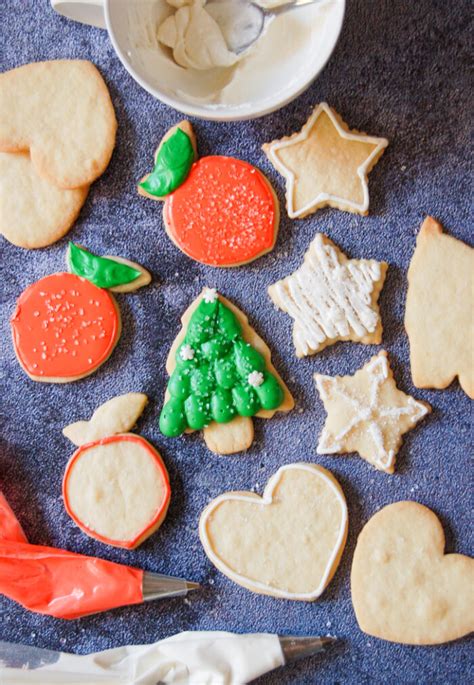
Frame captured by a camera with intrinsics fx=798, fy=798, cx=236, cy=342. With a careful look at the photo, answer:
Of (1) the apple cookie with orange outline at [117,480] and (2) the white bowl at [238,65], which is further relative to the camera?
(1) the apple cookie with orange outline at [117,480]

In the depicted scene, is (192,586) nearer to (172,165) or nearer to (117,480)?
(117,480)

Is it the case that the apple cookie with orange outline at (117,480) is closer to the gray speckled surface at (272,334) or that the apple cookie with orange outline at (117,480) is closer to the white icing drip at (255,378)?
the gray speckled surface at (272,334)

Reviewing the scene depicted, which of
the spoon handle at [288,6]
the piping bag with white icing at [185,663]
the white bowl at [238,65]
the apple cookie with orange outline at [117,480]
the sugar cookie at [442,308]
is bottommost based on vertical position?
the piping bag with white icing at [185,663]

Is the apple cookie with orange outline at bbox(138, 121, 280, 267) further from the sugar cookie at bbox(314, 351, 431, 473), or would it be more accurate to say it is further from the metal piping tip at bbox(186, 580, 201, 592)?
the metal piping tip at bbox(186, 580, 201, 592)

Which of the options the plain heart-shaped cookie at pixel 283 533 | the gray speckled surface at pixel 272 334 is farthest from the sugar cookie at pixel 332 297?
the plain heart-shaped cookie at pixel 283 533

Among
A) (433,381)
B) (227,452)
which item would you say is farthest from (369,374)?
(227,452)

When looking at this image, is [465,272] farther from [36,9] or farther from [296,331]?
[36,9]

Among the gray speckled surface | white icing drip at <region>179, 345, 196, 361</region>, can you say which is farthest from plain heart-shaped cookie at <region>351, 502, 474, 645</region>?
white icing drip at <region>179, 345, 196, 361</region>

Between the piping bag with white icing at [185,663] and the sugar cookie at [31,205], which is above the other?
the sugar cookie at [31,205]
